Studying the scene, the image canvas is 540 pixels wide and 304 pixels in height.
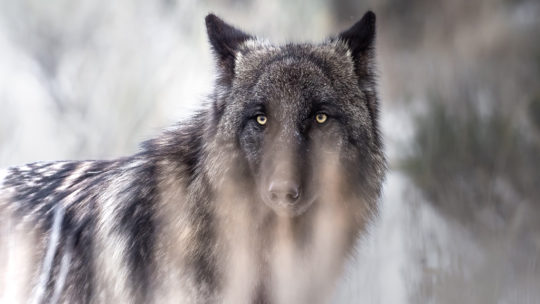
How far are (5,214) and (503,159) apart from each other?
2.87 meters

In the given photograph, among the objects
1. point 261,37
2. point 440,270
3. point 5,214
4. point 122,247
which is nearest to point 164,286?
point 122,247

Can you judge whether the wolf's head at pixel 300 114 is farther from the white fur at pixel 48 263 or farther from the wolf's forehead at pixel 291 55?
the white fur at pixel 48 263

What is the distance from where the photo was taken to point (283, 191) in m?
2.19

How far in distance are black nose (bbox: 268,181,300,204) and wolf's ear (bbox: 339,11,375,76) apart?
84 centimetres

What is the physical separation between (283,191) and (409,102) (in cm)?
121

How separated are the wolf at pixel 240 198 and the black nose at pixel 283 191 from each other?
0.8 inches

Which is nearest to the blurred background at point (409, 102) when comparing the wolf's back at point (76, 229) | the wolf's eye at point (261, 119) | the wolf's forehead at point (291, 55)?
the wolf's forehead at point (291, 55)

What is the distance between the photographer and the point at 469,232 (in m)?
3.04

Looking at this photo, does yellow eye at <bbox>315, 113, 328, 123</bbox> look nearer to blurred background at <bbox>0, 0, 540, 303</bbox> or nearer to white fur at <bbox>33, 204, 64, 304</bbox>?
blurred background at <bbox>0, 0, 540, 303</bbox>

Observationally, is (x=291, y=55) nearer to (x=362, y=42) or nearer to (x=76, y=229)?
(x=362, y=42)

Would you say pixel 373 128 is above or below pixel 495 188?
above

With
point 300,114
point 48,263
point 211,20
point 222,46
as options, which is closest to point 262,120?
point 300,114

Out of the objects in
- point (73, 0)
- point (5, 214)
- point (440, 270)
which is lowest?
point (440, 270)

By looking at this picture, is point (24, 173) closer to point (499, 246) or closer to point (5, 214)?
point (5, 214)
